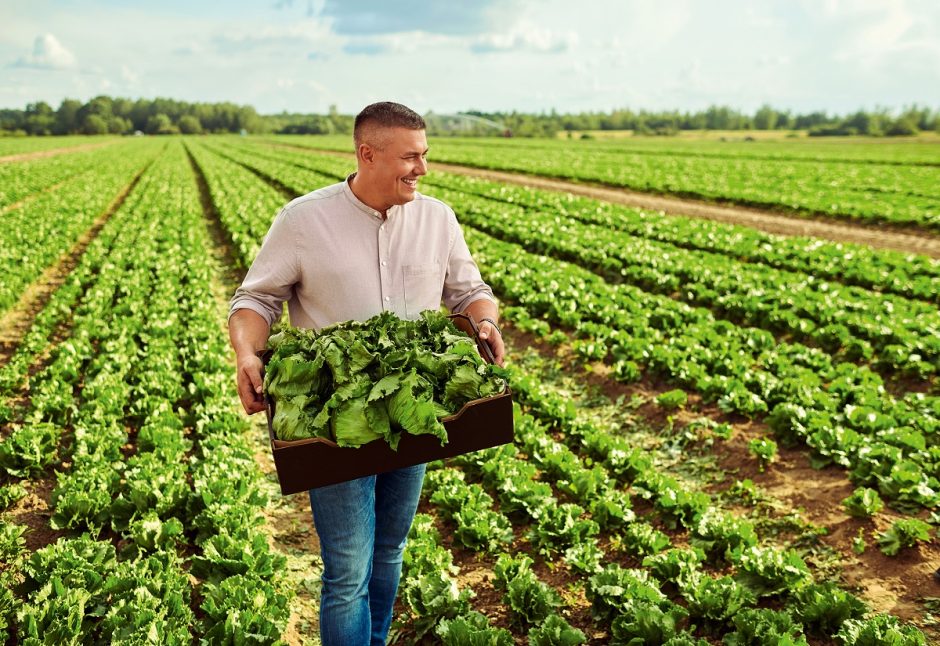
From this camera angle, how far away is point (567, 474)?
5.96m

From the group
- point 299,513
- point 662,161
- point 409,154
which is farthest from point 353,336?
point 662,161

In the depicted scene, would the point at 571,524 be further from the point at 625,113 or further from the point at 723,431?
the point at 625,113

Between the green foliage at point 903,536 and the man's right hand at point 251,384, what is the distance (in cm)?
513

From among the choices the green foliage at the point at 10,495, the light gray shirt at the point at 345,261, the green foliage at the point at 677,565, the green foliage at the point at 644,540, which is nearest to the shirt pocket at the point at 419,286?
the light gray shirt at the point at 345,261

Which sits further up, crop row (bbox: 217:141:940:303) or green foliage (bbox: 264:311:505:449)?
green foliage (bbox: 264:311:505:449)

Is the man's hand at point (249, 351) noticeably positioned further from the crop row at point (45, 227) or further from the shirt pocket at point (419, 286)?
the crop row at point (45, 227)

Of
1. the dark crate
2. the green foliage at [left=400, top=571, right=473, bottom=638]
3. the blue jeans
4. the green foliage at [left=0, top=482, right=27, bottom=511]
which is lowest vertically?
the green foliage at [left=0, top=482, right=27, bottom=511]

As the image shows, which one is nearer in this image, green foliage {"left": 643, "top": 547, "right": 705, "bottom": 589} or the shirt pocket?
the shirt pocket

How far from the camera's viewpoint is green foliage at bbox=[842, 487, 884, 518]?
5406 millimetres

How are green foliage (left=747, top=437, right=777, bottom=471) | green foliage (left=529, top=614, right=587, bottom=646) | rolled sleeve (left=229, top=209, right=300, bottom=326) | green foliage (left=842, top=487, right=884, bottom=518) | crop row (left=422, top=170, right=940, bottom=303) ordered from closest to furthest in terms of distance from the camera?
rolled sleeve (left=229, top=209, right=300, bottom=326) < green foliage (left=529, top=614, right=587, bottom=646) < green foliage (left=842, top=487, right=884, bottom=518) < green foliage (left=747, top=437, right=777, bottom=471) < crop row (left=422, top=170, right=940, bottom=303)

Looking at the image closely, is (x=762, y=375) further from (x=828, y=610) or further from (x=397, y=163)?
(x=397, y=163)

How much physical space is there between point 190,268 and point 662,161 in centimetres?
3481

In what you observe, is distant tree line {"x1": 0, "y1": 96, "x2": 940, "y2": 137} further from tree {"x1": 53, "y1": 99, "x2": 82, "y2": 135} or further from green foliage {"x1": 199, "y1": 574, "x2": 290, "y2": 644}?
green foliage {"x1": 199, "y1": 574, "x2": 290, "y2": 644}

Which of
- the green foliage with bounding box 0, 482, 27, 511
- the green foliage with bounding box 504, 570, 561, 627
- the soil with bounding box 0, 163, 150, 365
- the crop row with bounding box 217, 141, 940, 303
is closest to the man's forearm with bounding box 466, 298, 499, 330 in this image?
the green foliage with bounding box 504, 570, 561, 627
